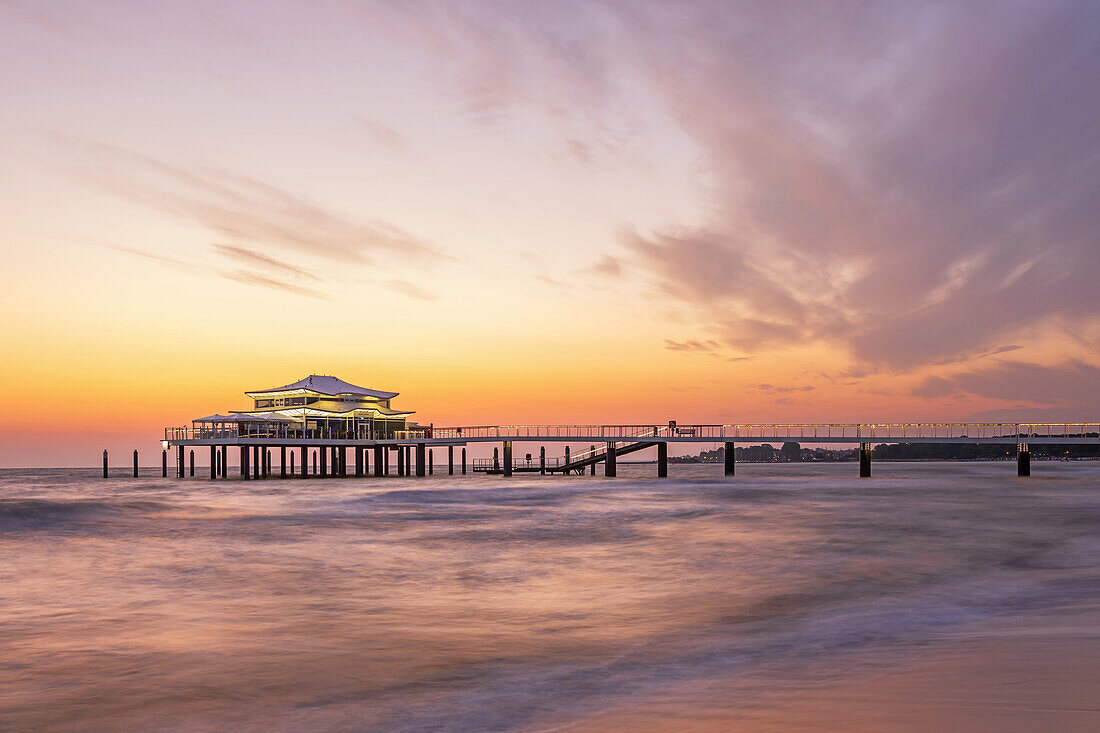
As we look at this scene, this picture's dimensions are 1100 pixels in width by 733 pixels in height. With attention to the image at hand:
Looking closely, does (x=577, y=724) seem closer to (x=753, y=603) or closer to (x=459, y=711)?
(x=459, y=711)

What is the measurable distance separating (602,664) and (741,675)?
73.9 inches

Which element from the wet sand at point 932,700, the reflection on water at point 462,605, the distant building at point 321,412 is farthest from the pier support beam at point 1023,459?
the wet sand at point 932,700

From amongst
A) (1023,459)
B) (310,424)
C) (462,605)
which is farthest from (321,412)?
→ (1023,459)

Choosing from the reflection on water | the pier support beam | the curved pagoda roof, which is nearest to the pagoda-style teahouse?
the curved pagoda roof

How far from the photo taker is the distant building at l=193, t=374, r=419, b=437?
73312 mm

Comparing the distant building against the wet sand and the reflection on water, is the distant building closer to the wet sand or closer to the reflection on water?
the reflection on water

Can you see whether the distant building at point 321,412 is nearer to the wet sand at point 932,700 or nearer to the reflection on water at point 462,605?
the reflection on water at point 462,605

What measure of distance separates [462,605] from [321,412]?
60.9 m

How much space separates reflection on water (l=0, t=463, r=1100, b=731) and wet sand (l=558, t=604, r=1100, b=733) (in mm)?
614

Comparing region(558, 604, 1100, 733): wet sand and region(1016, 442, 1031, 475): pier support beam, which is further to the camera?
region(1016, 442, 1031, 475): pier support beam

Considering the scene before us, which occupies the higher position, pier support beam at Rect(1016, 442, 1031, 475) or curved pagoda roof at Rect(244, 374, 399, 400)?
curved pagoda roof at Rect(244, 374, 399, 400)

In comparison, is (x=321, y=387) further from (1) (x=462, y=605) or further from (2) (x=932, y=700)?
(2) (x=932, y=700)

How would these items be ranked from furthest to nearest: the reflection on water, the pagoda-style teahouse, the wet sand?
1. the pagoda-style teahouse
2. the reflection on water
3. the wet sand

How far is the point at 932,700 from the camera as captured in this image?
7258 mm
